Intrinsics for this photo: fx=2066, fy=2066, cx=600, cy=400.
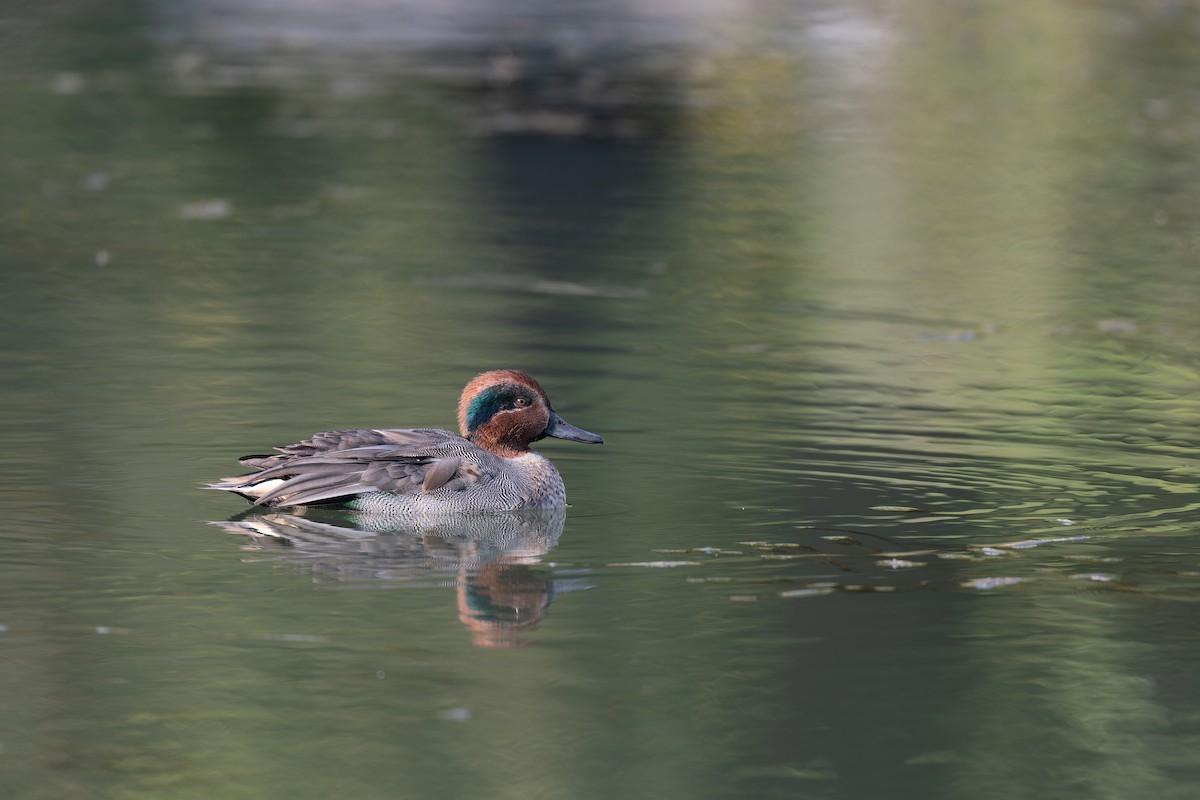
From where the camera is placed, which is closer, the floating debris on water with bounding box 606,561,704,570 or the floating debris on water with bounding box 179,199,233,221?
the floating debris on water with bounding box 606,561,704,570

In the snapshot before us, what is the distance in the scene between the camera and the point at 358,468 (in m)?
9.37

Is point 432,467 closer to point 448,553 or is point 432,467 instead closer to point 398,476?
point 398,476

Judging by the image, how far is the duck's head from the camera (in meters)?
9.96

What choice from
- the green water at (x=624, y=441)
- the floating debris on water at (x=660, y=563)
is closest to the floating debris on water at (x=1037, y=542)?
the green water at (x=624, y=441)

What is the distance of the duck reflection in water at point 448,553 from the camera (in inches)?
313

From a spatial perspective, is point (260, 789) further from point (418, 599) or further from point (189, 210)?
point (189, 210)

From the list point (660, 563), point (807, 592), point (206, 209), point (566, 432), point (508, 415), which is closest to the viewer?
point (807, 592)

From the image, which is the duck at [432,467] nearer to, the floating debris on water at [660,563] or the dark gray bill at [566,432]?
Answer: the dark gray bill at [566,432]

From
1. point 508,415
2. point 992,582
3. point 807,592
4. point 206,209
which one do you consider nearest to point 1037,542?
point 992,582

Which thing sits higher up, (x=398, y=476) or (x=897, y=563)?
(x=398, y=476)

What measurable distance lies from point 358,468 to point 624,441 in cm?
194

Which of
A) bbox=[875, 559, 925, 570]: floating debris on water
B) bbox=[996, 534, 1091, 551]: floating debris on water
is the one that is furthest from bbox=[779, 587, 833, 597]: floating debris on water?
bbox=[996, 534, 1091, 551]: floating debris on water

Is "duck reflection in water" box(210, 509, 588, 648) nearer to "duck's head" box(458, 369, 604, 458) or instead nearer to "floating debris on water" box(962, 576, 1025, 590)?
"duck's head" box(458, 369, 604, 458)

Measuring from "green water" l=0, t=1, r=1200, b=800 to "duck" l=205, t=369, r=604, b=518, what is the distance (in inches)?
7.6
